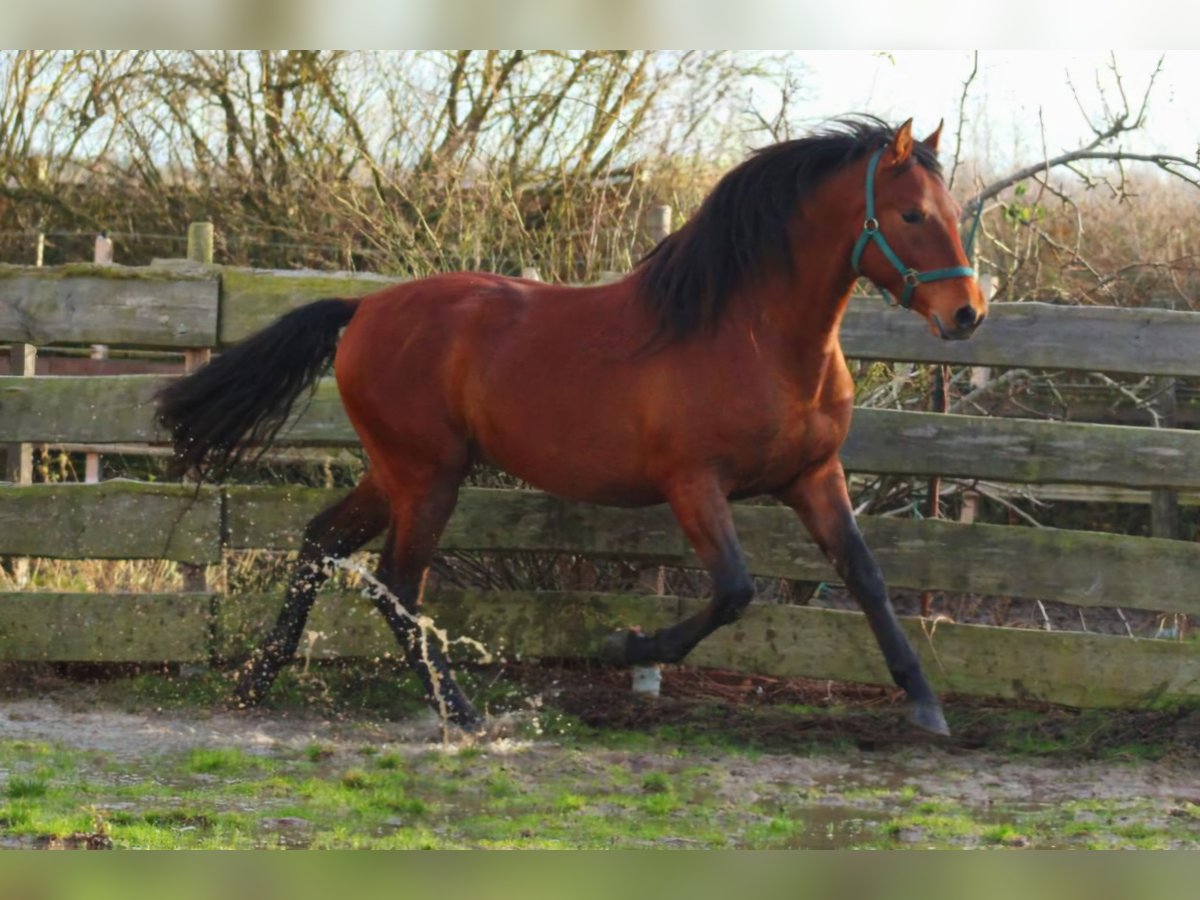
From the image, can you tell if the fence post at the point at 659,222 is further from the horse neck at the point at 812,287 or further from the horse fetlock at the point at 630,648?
the horse fetlock at the point at 630,648

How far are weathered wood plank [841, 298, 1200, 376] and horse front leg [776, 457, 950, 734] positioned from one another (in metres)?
0.96

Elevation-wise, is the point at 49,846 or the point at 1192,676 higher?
the point at 1192,676

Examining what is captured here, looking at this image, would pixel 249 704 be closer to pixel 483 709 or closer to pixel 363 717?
pixel 363 717

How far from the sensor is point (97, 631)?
20.2 feet

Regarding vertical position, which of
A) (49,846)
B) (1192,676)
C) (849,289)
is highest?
(849,289)

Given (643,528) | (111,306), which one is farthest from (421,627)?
(111,306)

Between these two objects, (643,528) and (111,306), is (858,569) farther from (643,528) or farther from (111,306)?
(111,306)

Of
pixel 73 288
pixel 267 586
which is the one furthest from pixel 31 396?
pixel 267 586

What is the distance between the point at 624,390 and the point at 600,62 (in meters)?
6.36

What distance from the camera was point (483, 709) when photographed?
5797 mm

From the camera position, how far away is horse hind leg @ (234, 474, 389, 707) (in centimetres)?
580

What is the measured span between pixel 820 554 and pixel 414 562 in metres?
1.68

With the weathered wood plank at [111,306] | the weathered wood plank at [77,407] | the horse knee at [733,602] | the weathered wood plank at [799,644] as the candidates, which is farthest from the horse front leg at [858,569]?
the weathered wood plank at [77,407]

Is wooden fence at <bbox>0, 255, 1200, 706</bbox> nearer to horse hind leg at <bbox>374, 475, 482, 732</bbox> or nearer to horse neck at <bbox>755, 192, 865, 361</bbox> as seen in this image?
horse hind leg at <bbox>374, 475, 482, 732</bbox>
